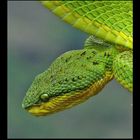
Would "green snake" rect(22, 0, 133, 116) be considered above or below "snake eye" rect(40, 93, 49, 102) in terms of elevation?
above

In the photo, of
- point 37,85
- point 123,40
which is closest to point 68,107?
point 37,85

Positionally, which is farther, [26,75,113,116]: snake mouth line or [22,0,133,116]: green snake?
[26,75,113,116]: snake mouth line

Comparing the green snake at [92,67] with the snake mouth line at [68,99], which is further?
the snake mouth line at [68,99]

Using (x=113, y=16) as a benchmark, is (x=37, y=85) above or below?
below

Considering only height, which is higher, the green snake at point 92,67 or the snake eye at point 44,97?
the green snake at point 92,67

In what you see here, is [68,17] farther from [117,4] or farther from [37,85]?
[37,85]

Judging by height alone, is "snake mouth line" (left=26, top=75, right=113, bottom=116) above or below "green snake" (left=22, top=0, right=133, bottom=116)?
below
